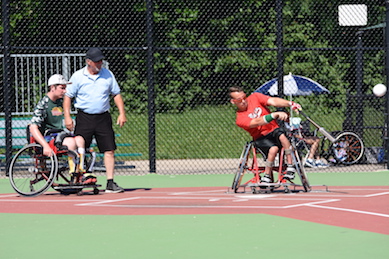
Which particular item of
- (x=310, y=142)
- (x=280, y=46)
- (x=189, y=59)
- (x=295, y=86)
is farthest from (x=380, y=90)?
(x=189, y=59)

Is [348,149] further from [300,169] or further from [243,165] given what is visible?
[243,165]

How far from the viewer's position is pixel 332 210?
7906mm

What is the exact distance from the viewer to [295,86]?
16.5 meters

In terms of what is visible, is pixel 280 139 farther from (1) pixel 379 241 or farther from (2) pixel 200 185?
(1) pixel 379 241

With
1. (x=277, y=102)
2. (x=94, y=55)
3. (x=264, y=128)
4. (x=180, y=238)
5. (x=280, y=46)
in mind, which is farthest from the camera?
(x=280, y=46)

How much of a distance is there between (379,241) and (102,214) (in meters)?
3.03

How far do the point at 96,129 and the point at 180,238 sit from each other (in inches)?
155

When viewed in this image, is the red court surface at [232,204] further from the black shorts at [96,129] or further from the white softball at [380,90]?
the white softball at [380,90]

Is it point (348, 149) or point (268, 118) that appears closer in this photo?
point (268, 118)

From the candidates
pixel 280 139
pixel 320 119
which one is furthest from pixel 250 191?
pixel 320 119

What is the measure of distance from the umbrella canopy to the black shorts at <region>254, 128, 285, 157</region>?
6736 millimetres

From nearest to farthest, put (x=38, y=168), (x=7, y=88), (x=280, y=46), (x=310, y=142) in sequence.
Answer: (x=38, y=168), (x=7, y=88), (x=280, y=46), (x=310, y=142)

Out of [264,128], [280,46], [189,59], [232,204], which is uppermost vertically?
[189,59]

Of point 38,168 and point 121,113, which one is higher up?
point 121,113
